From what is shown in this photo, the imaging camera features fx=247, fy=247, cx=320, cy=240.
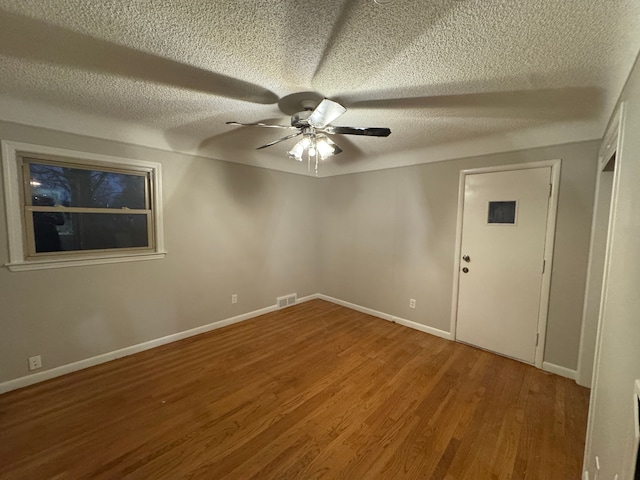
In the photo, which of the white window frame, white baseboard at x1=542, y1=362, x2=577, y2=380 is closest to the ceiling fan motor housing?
the white window frame

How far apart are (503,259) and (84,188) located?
4276 mm

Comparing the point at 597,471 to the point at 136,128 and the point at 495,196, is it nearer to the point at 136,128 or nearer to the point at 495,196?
the point at 495,196

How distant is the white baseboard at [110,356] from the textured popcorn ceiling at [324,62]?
2154mm

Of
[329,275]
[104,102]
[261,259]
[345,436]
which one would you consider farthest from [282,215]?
[345,436]

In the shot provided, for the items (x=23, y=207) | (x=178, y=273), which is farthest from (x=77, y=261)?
(x=178, y=273)

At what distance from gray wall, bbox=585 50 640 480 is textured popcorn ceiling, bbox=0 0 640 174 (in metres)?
0.41

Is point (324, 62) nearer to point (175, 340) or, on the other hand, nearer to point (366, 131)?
point (366, 131)

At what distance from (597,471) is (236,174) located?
380 cm

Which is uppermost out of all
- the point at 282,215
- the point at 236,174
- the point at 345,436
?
the point at 236,174

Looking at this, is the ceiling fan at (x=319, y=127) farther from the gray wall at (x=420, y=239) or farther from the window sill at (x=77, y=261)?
the window sill at (x=77, y=261)

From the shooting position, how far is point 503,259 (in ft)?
8.68

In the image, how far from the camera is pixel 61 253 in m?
2.28

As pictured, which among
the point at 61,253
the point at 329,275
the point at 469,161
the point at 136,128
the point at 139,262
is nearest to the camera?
the point at 61,253

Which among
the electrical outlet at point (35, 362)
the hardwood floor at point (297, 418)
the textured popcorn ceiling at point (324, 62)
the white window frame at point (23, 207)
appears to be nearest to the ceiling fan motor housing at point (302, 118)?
the textured popcorn ceiling at point (324, 62)
